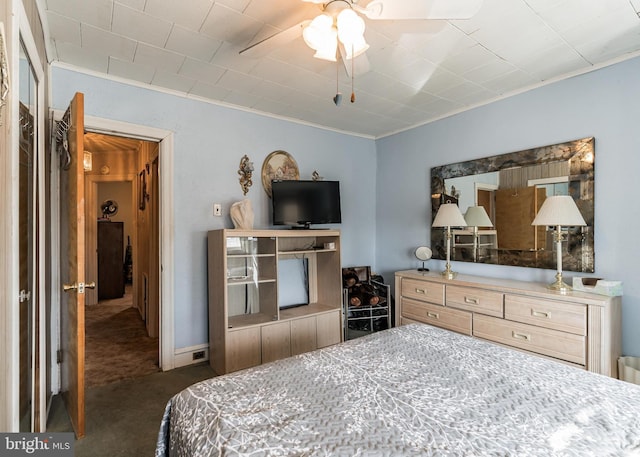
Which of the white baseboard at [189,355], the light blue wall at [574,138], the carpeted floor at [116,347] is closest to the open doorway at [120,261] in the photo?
the carpeted floor at [116,347]

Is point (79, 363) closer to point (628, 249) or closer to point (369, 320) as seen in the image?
point (369, 320)

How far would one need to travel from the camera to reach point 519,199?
2955 mm

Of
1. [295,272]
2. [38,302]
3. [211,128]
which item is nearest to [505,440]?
[38,302]

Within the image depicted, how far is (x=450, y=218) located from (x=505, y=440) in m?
2.42

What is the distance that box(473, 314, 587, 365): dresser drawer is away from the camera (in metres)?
2.24

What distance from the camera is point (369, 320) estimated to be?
3701 millimetres

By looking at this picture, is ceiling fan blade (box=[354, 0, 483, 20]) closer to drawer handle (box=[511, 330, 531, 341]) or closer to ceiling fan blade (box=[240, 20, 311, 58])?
ceiling fan blade (box=[240, 20, 311, 58])

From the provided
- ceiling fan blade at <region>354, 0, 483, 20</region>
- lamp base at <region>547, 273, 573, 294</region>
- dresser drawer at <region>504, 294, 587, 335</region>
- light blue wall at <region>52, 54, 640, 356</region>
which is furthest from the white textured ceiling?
dresser drawer at <region>504, 294, 587, 335</region>

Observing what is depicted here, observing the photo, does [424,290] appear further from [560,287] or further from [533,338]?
[560,287]

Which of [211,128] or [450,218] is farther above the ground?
[211,128]

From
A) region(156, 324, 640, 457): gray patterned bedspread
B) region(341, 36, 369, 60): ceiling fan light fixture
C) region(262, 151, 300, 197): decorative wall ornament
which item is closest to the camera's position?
region(156, 324, 640, 457): gray patterned bedspread

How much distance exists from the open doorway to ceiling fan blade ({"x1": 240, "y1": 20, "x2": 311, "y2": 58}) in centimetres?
167

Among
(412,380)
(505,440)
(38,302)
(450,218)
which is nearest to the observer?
(505,440)

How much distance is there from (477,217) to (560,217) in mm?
906
